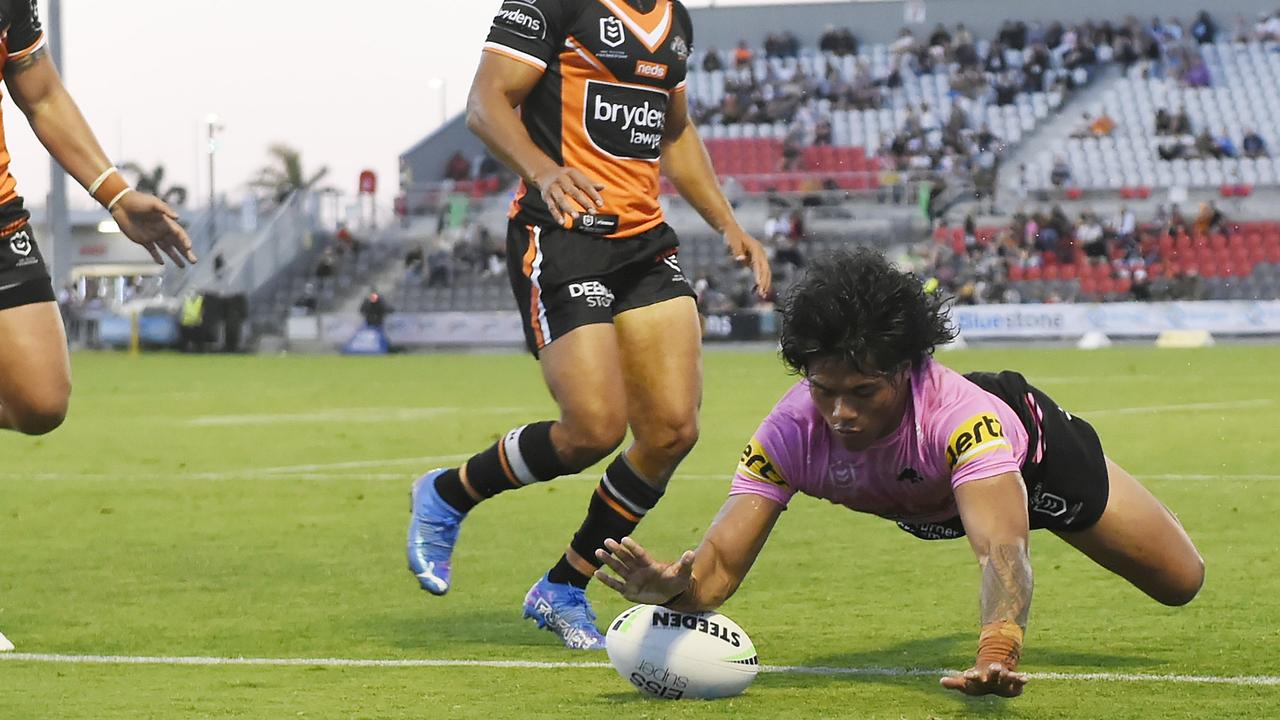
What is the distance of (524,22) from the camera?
6.71m

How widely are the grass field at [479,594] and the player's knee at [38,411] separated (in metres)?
0.71

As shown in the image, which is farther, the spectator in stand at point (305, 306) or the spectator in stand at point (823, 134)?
the spectator in stand at point (823, 134)

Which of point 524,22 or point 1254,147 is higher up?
point 524,22

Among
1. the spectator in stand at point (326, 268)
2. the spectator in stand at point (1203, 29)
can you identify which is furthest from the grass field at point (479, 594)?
the spectator in stand at point (1203, 29)

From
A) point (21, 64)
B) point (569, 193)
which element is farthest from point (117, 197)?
point (569, 193)

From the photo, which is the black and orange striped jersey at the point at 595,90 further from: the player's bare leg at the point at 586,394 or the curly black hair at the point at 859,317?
the curly black hair at the point at 859,317

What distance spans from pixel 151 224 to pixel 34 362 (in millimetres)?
672

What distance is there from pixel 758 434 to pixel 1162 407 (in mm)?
13081

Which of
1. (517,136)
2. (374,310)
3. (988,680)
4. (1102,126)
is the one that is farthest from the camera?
(1102,126)

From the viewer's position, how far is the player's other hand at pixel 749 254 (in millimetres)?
7146

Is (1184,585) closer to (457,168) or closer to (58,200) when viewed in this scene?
(58,200)

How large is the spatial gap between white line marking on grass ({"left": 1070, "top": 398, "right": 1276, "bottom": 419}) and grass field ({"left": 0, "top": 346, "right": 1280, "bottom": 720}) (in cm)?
55

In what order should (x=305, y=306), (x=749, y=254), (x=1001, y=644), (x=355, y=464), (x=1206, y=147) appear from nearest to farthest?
(x=1001, y=644) < (x=749, y=254) < (x=355, y=464) < (x=305, y=306) < (x=1206, y=147)

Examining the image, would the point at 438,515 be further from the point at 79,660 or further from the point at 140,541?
the point at 140,541
